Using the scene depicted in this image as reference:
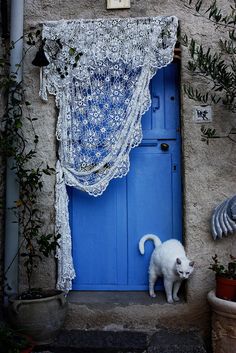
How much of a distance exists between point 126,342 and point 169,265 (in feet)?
2.51

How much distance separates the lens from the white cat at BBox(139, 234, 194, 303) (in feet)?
11.9

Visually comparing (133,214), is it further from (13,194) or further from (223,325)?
(223,325)

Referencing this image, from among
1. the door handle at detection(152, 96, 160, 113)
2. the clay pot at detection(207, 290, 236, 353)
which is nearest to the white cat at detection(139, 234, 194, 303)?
the clay pot at detection(207, 290, 236, 353)

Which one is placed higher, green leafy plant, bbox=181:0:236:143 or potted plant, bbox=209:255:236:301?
green leafy plant, bbox=181:0:236:143

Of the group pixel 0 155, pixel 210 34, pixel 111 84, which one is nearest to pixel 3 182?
pixel 0 155

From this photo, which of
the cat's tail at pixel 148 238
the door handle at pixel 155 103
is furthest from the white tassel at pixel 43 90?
the cat's tail at pixel 148 238

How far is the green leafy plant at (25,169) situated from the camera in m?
3.78

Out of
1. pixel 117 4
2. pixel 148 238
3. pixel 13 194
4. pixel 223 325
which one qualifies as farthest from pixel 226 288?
pixel 117 4

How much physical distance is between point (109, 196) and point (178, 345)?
5.01ft

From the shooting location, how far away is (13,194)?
400cm

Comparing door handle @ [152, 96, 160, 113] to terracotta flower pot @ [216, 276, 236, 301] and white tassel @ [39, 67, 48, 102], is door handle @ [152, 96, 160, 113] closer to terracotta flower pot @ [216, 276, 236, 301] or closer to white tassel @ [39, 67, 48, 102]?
white tassel @ [39, 67, 48, 102]

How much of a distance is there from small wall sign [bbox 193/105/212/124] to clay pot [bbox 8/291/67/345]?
209 cm

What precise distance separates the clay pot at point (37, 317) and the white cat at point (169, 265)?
99cm

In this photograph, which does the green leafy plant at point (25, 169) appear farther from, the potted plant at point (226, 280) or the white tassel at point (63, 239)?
the potted plant at point (226, 280)
